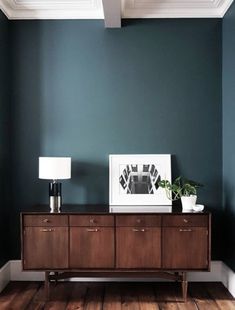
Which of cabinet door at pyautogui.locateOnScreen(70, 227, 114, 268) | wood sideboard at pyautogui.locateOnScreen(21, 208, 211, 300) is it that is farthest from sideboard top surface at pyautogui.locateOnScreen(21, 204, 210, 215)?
cabinet door at pyautogui.locateOnScreen(70, 227, 114, 268)

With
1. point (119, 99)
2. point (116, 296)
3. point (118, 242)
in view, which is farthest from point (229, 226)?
point (119, 99)

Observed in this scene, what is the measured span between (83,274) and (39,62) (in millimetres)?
2080

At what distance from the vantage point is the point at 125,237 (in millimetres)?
3111

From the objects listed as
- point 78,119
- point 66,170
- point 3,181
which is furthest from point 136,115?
point 3,181

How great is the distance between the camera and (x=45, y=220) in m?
3.13

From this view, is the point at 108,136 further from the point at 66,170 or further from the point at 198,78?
the point at 198,78

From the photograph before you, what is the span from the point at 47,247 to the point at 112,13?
2.15 meters

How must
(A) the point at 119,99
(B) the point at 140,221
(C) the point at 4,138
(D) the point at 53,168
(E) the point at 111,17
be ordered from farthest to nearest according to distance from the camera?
1. (A) the point at 119,99
2. (C) the point at 4,138
3. (E) the point at 111,17
4. (D) the point at 53,168
5. (B) the point at 140,221

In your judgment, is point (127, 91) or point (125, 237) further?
point (127, 91)

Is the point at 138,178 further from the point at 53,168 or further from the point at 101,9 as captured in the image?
the point at 101,9

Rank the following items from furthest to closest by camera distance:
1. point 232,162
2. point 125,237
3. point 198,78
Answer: point 198,78, point 232,162, point 125,237

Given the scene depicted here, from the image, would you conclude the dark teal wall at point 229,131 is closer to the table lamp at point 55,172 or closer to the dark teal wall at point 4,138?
the table lamp at point 55,172

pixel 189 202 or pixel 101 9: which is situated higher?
pixel 101 9

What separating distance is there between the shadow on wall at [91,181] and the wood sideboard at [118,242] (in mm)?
497
